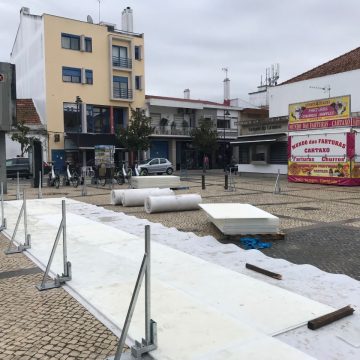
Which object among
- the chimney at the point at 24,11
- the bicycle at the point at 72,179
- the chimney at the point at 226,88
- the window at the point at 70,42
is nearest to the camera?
the bicycle at the point at 72,179

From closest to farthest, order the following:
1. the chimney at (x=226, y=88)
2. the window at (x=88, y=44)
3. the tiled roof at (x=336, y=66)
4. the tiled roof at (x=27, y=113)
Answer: the tiled roof at (x=336, y=66) < the tiled roof at (x=27, y=113) < the window at (x=88, y=44) < the chimney at (x=226, y=88)

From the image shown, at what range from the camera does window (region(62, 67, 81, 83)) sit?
37.4 meters

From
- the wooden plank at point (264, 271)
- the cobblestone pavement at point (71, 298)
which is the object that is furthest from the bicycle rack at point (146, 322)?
the wooden plank at point (264, 271)

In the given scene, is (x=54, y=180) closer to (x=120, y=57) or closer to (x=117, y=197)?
(x=117, y=197)

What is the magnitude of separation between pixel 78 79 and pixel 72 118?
11.8 feet

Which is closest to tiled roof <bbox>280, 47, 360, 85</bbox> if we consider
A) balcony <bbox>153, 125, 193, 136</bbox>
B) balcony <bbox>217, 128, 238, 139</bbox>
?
balcony <bbox>217, 128, 238, 139</bbox>

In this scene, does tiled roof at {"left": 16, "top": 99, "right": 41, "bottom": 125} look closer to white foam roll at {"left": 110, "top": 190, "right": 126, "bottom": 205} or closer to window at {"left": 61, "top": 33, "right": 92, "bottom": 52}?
window at {"left": 61, "top": 33, "right": 92, "bottom": 52}

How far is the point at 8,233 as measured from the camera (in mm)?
9031

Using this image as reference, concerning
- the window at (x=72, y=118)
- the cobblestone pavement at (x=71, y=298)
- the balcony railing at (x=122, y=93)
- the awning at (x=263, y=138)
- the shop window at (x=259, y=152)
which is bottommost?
the cobblestone pavement at (x=71, y=298)

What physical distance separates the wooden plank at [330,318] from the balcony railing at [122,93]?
125ft

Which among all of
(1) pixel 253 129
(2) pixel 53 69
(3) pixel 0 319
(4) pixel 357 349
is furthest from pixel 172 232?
(2) pixel 53 69

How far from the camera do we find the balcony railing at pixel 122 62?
4056 cm

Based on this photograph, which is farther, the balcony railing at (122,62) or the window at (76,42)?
the balcony railing at (122,62)

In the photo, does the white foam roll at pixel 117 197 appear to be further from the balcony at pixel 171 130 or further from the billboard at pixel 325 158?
the balcony at pixel 171 130
